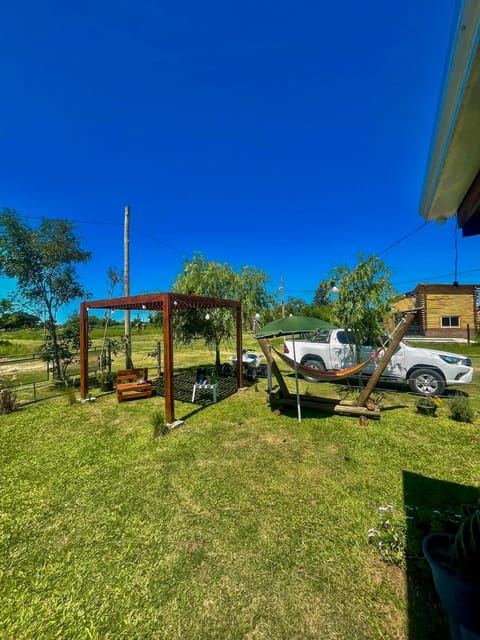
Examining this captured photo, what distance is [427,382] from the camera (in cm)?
687

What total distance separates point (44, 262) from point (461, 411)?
12.3 m

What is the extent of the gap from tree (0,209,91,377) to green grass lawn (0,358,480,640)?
550 cm

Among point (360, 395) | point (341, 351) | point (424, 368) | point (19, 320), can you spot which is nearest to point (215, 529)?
point (360, 395)

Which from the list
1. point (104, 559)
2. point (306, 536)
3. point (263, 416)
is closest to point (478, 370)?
point (263, 416)

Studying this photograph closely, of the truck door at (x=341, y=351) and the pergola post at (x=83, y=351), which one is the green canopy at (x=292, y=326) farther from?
the pergola post at (x=83, y=351)

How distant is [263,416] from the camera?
5672mm

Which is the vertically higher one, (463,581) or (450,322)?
(450,322)

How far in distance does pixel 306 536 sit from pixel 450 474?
236 centimetres

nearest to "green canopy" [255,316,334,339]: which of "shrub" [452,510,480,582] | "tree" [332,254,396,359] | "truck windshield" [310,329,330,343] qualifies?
"tree" [332,254,396,359]

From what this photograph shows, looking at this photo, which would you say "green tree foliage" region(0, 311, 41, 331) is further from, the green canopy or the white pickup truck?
the white pickup truck

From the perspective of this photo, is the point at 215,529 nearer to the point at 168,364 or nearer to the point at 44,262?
the point at 168,364

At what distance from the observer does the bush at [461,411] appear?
16.4 feet

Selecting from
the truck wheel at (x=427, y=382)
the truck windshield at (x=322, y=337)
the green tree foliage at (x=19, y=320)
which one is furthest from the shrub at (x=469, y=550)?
the green tree foliage at (x=19, y=320)

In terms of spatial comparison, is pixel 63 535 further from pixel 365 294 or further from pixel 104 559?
pixel 365 294
